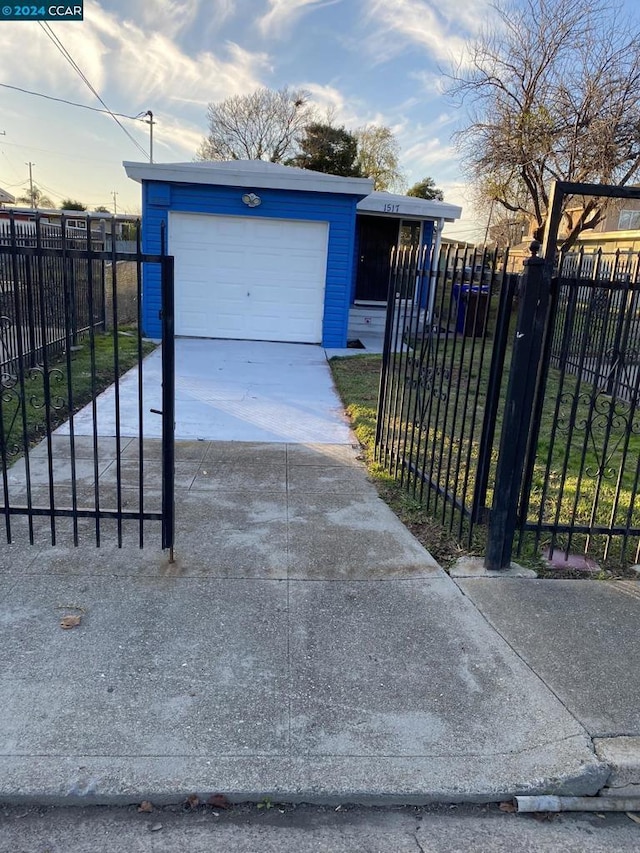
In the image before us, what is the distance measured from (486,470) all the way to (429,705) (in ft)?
5.75

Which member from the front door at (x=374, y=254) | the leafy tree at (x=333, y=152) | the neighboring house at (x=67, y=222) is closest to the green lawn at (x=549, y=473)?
the neighboring house at (x=67, y=222)

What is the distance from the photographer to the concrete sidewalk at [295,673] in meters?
2.42

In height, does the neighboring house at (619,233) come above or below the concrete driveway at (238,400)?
above

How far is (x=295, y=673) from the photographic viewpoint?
2965 mm

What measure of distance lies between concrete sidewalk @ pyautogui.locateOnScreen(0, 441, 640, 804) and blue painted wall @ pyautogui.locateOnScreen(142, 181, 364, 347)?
870 cm

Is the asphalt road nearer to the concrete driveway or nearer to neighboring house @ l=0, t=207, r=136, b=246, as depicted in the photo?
neighboring house @ l=0, t=207, r=136, b=246

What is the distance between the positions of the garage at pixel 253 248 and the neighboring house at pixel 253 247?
2 centimetres

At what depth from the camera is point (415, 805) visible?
2393 millimetres

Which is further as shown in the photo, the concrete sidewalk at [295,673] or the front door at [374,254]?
the front door at [374,254]

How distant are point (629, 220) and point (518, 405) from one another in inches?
1275

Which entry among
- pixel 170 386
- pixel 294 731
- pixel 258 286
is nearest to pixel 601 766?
pixel 294 731

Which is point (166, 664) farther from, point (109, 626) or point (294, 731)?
point (294, 731)

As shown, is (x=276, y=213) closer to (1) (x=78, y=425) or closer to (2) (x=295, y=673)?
(1) (x=78, y=425)

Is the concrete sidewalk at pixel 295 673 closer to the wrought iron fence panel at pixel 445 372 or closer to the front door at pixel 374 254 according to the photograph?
the wrought iron fence panel at pixel 445 372
